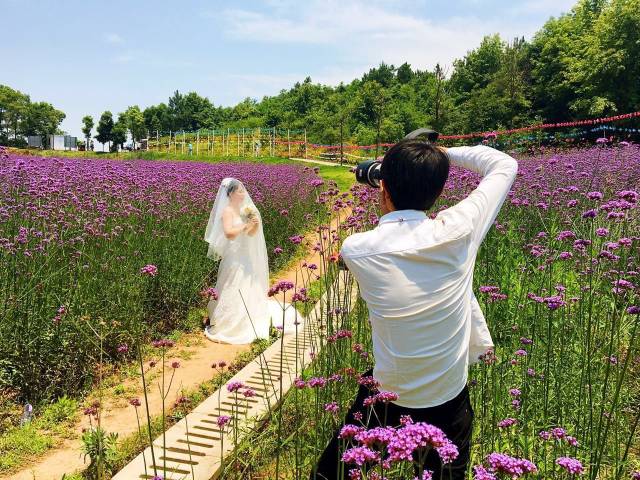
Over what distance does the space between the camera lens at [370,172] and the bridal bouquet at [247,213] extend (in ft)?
14.4

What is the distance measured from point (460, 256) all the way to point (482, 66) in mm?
54093

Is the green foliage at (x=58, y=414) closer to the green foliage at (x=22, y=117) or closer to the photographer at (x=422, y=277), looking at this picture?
the photographer at (x=422, y=277)

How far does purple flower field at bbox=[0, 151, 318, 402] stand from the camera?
388cm

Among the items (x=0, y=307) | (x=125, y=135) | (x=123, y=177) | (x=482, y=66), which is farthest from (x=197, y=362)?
(x=125, y=135)

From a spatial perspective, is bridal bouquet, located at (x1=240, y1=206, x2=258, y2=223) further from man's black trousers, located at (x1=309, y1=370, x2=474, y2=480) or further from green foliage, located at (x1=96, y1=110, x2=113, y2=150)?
green foliage, located at (x1=96, y1=110, x2=113, y2=150)

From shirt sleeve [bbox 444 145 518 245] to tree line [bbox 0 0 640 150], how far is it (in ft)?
50.6

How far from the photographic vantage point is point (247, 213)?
20.6 ft

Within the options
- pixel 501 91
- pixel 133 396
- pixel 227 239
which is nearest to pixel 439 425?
pixel 133 396

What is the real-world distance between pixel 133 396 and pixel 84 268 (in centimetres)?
116

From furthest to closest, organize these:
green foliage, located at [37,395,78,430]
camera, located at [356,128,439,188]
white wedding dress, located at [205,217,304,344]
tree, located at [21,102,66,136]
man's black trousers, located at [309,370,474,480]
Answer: tree, located at [21,102,66,136], white wedding dress, located at [205,217,304,344], green foliage, located at [37,395,78,430], camera, located at [356,128,439,188], man's black trousers, located at [309,370,474,480]

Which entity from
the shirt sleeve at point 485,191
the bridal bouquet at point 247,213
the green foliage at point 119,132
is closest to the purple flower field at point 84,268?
the bridal bouquet at point 247,213

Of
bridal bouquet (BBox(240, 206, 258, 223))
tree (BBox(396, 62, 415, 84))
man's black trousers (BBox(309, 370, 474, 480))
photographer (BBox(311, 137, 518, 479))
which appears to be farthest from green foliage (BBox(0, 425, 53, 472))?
tree (BBox(396, 62, 415, 84))

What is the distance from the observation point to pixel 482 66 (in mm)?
50875

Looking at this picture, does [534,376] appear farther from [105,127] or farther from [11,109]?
[11,109]
